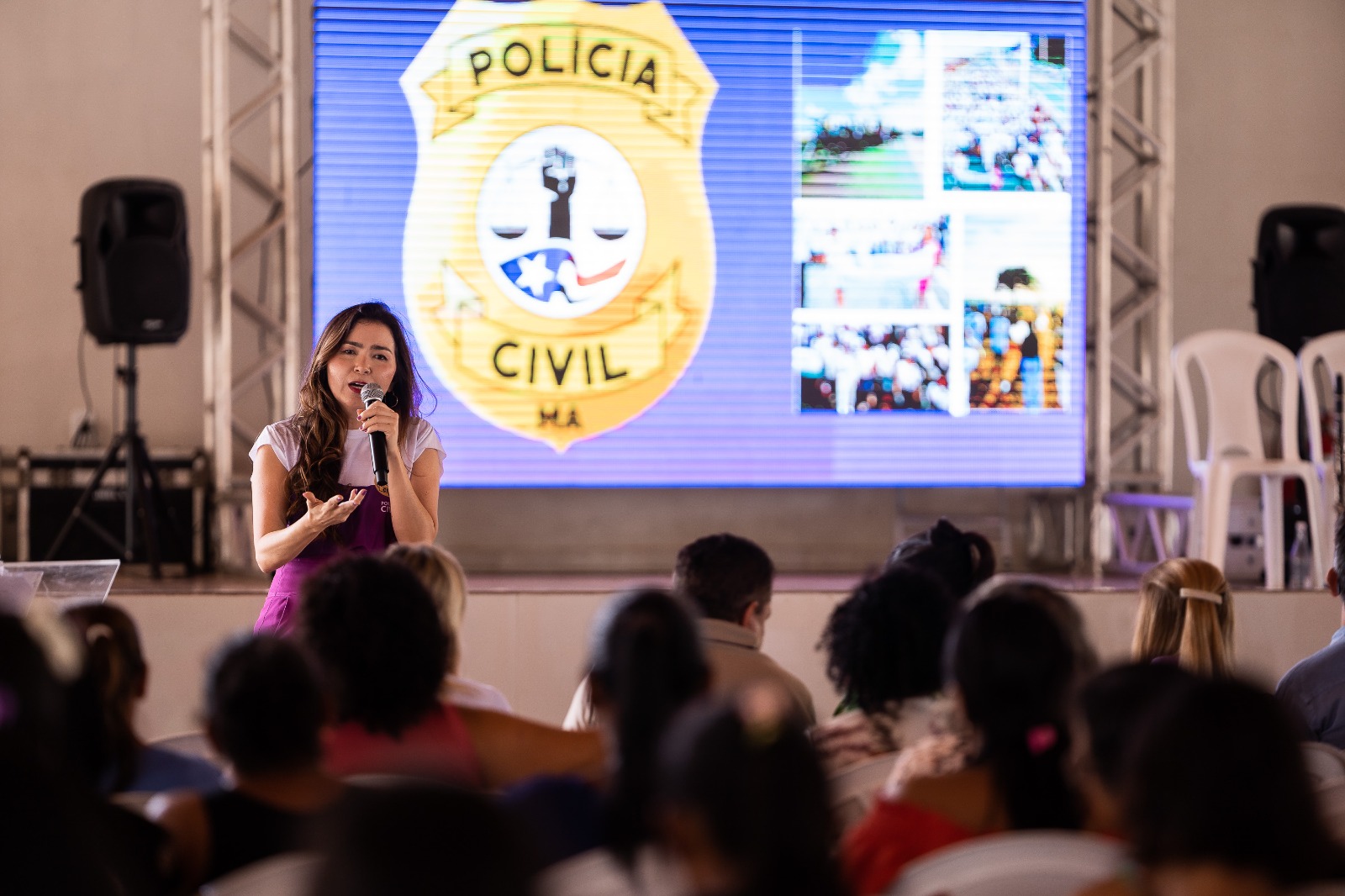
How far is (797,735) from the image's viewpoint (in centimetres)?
98

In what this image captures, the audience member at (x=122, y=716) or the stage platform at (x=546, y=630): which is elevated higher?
the audience member at (x=122, y=716)

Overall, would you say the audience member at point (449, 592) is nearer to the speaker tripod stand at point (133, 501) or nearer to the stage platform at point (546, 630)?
the stage platform at point (546, 630)

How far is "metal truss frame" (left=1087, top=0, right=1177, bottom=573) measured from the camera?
5859mm

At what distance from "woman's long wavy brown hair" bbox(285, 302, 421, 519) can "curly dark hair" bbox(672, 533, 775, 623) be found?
807mm

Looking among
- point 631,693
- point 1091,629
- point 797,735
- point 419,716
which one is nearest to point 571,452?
point 1091,629

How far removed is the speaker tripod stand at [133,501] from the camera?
5.07 meters

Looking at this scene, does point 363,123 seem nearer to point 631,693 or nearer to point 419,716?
point 419,716

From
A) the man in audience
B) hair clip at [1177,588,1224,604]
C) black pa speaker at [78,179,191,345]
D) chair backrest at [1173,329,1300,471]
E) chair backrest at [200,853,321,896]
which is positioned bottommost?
the man in audience

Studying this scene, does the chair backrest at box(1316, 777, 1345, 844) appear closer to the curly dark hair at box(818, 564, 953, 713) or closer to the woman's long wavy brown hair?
the curly dark hair at box(818, 564, 953, 713)

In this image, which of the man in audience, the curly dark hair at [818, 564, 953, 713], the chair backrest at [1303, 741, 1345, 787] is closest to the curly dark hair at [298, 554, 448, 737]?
the curly dark hair at [818, 564, 953, 713]

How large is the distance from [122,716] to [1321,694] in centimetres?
213

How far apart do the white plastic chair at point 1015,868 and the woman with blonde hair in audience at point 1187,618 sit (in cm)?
129

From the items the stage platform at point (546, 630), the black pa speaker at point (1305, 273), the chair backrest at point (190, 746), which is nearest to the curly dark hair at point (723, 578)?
the chair backrest at point (190, 746)

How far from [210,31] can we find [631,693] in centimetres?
498
